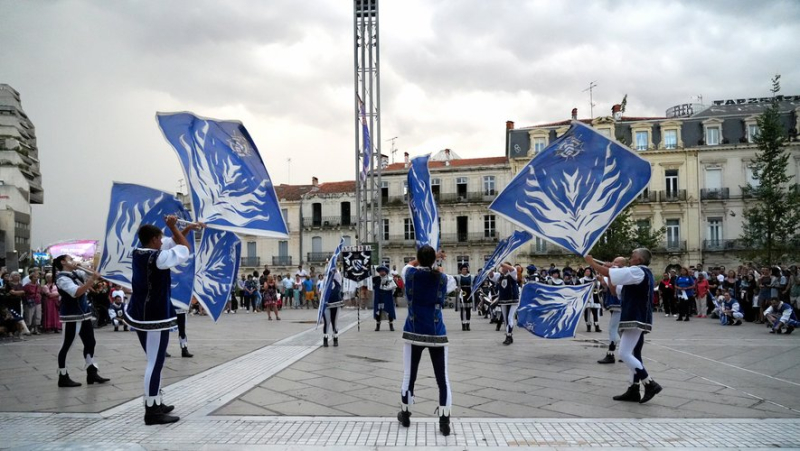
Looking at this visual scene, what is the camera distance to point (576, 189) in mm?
9492

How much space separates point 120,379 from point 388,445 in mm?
5327

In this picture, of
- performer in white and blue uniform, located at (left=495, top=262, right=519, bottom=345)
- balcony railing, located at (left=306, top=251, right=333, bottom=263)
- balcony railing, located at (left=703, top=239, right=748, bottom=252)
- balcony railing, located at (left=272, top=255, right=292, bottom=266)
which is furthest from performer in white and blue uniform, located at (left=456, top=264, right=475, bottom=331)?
balcony railing, located at (left=272, top=255, right=292, bottom=266)

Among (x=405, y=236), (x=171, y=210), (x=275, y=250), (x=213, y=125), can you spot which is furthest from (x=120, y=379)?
(x=275, y=250)

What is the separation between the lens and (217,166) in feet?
28.8

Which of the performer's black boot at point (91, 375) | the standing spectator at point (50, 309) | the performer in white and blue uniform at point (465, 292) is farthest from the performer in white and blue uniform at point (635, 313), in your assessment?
the standing spectator at point (50, 309)

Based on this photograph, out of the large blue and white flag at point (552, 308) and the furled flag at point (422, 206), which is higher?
the furled flag at point (422, 206)

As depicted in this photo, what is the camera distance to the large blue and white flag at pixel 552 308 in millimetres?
9812

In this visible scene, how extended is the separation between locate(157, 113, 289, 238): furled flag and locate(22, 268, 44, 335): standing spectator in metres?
10.6

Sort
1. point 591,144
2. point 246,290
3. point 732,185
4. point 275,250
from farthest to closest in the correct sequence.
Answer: point 275,250
point 732,185
point 246,290
point 591,144

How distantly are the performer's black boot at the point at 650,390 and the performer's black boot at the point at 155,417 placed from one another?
17.0 ft

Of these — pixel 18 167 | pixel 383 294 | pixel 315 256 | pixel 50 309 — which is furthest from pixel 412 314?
pixel 18 167

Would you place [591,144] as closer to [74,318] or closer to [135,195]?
[135,195]

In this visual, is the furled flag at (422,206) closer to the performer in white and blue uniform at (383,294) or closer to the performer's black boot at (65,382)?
the performer's black boot at (65,382)

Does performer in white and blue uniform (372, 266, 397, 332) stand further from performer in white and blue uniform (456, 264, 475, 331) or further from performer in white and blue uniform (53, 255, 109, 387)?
performer in white and blue uniform (53, 255, 109, 387)
